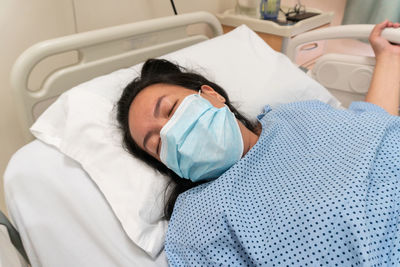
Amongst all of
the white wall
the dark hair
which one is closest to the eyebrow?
the dark hair

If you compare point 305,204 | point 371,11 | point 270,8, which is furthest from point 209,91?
point 371,11

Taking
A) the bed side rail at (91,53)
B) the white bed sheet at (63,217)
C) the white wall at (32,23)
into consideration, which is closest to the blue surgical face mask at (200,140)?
the white bed sheet at (63,217)

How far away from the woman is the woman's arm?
1.29 feet

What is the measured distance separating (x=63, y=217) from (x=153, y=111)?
436 mm

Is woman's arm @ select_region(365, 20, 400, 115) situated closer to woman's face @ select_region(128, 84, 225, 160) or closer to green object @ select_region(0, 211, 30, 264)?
woman's face @ select_region(128, 84, 225, 160)

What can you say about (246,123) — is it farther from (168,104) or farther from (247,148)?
(168,104)

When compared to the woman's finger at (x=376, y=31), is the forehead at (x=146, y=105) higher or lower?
lower

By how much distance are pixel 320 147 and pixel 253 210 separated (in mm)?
273

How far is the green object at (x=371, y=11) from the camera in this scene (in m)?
1.98

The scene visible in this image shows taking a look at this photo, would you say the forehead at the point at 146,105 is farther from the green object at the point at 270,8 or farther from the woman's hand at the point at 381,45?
the green object at the point at 270,8

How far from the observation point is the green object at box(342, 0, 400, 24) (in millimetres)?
1983

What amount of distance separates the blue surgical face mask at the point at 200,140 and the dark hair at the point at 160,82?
0.40ft

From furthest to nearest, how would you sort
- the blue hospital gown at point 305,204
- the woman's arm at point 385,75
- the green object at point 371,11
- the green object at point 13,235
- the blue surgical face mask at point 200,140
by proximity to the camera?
the green object at point 371,11, the woman's arm at point 385,75, the green object at point 13,235, the blue surgical face mask at point 200,140, the blue hospital gown at point 305,204

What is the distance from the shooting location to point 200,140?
879 millimetres
